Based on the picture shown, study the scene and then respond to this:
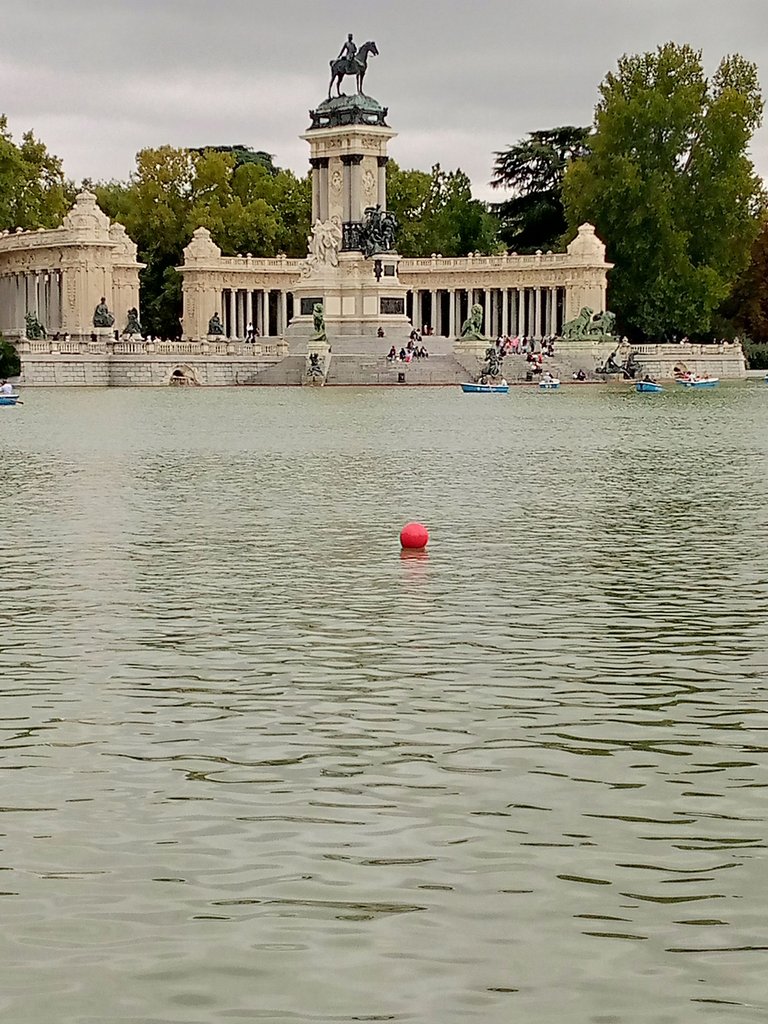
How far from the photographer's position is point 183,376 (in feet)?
296

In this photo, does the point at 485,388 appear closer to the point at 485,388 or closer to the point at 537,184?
the point at 485,388

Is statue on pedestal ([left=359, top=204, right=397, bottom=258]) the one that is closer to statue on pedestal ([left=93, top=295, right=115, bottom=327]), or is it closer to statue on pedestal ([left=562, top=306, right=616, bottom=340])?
statue on pedestal ([left=562, top=306, right=616, bottom=340])

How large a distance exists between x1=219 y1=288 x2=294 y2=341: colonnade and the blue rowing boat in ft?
120

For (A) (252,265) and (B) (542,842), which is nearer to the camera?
(B) (542,842)

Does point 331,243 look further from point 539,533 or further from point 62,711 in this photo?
point 62,711

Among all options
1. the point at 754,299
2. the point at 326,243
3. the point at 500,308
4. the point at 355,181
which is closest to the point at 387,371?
the point at 326,243

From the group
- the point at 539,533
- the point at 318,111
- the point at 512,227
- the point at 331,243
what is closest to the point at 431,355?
the point at 331,243

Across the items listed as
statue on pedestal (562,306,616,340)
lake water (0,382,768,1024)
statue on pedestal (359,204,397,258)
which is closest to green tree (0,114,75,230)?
statue on pedestal (359,204,397,258)

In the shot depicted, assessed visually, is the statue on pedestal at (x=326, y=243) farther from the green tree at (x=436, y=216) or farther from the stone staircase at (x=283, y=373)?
the green tree at (x=436, y=216)

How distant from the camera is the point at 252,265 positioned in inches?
4486

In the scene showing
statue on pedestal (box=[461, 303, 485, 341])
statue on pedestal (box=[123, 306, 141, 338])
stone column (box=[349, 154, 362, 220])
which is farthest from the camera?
stone column (box=[349, 154, 362, 220])

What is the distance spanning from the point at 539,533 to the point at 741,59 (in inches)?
3522

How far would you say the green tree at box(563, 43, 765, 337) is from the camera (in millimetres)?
101500

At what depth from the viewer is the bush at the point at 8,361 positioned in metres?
90.7
